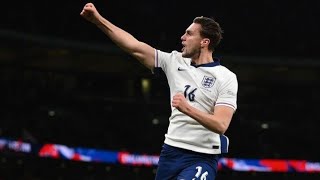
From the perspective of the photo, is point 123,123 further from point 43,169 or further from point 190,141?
point 190,141

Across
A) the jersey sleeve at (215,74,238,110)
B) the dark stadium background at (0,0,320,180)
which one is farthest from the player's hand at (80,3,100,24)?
the dark stadium background at (0,0,320,180)

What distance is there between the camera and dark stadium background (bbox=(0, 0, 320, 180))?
1847 cm

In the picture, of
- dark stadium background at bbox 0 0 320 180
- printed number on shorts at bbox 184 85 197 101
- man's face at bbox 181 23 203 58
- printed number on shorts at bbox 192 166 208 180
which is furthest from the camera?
dark stadium background at bbox 0 0 320 180

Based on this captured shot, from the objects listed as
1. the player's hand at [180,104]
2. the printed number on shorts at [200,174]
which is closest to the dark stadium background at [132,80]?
the printed number on shorts at [200,174]

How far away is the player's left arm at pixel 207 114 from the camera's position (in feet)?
13.1

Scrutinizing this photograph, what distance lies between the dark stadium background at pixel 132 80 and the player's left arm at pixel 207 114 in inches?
553

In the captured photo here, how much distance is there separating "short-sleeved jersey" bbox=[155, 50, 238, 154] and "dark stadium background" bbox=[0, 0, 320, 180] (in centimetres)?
1373

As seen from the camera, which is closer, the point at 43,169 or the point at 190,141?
the point at 190,141

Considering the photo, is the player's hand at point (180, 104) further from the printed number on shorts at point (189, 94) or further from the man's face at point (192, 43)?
the man's face at point (192, 43)

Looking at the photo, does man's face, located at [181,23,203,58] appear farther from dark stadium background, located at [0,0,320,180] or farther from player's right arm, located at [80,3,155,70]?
dark stadium background, located at [0,0,320,180]

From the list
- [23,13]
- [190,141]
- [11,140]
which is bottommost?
[11,140]

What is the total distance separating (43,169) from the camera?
20547 millimetres

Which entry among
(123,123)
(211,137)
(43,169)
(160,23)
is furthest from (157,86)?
(211,137)

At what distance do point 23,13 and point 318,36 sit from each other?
1006 cm
